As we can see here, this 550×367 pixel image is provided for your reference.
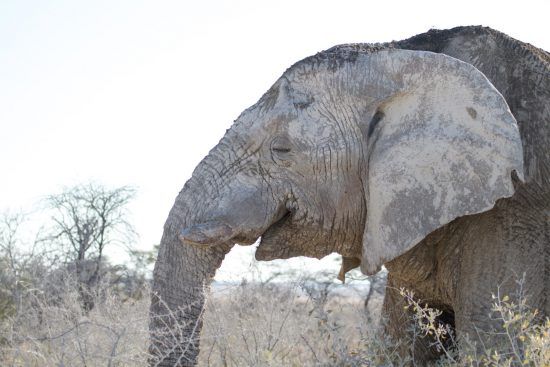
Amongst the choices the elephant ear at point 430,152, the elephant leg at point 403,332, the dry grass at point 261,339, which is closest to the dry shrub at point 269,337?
the dry grass at point 261,339

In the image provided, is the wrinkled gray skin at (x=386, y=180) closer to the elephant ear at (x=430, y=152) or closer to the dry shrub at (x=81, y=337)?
the elephant ear at (x=430, y=152)

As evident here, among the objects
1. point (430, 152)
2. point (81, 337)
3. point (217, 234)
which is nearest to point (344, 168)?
point (430, 152)

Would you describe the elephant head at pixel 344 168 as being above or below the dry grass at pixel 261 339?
above

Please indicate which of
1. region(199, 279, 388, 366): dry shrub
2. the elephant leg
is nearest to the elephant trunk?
region(199, 279, 388, 366): dry shrub

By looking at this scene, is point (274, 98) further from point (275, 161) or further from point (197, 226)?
point (197, 226)

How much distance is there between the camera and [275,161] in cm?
525

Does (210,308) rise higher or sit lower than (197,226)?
lower

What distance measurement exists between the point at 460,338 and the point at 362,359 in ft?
1.71

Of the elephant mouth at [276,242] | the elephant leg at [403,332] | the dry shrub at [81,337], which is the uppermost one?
the elephant mouth at [276,242]

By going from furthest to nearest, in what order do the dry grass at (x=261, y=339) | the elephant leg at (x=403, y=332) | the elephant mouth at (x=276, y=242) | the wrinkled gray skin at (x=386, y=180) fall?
1. the elephant leg at (x=403, y=332)
2. the elephant mouth at (x=276, y=242)
3. the wrinkled gray skin at (x=386, y=180)
4. the dry grass at (x=261, y=339)

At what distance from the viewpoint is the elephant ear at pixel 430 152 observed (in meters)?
4.91

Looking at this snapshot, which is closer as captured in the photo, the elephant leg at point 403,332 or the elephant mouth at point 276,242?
the elephant mouth at point 276,242

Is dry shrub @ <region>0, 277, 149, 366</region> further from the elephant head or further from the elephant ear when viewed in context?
the elephant ear

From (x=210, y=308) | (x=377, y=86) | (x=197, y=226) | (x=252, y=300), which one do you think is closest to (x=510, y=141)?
(x=377, y=86)
